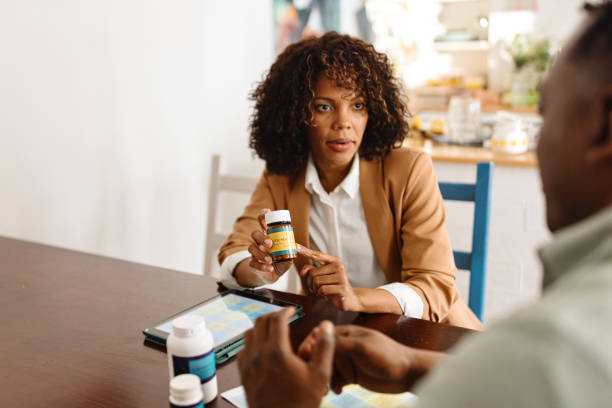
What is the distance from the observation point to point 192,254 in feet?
7.82

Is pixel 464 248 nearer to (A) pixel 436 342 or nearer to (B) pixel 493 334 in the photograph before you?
(A) pixel 436 342

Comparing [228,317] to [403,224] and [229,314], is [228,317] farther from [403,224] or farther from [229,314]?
[403,224]

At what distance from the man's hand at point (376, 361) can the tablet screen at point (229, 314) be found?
0.30 meters

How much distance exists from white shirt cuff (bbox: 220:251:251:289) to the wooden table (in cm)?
4

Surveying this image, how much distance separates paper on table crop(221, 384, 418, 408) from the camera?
707mm

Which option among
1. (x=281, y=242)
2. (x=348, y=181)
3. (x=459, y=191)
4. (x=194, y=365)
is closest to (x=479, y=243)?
(x=459, y=191)

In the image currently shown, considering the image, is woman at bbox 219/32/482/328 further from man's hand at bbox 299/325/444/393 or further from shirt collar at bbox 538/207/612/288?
shirt collar at bbox 538/207/612/288

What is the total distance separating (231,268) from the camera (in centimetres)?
121

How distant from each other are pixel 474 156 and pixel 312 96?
124cm

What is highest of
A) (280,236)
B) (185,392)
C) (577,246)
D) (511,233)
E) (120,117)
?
(120,117)

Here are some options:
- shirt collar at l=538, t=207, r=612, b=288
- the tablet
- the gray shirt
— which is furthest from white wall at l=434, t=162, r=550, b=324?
the gray shirt

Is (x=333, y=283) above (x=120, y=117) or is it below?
below

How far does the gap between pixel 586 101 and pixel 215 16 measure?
2.24m

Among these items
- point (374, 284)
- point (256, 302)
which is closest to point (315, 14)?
point (374, 284)
